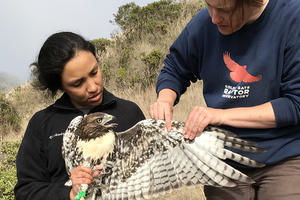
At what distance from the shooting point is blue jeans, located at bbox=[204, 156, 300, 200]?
1958 millimetres

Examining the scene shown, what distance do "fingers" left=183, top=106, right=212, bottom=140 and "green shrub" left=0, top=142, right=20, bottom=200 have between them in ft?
11.7

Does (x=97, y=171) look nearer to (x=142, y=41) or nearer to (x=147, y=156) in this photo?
(x=147, y=156)

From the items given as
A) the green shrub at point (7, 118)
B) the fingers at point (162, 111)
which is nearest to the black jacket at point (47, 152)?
the fingers at point (162, 111)

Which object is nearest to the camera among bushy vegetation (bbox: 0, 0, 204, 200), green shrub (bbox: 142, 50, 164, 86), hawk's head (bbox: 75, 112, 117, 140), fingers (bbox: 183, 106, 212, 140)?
fingers (bbox: 183, 106, 212, 140)

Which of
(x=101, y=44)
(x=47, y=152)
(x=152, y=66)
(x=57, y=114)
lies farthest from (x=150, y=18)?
(x=47, y=152)

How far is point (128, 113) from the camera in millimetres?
2760

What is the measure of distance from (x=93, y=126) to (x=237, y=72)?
117 centimetres

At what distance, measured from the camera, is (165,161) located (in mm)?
2293

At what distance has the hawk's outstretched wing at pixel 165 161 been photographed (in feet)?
6.75

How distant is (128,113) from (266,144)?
4.13 feet

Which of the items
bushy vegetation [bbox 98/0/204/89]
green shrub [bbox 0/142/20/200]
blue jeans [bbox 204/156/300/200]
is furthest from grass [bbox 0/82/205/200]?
blue jeans [bbox 204/156/300/200]

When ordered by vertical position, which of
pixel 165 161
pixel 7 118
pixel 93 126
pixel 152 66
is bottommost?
pixel 7 118

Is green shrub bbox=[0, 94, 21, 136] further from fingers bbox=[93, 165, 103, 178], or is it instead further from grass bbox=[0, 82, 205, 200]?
fingers bbox=[93, 165, 103, 178]

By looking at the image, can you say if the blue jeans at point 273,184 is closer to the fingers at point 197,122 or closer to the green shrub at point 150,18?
the fingers at point 197,122
